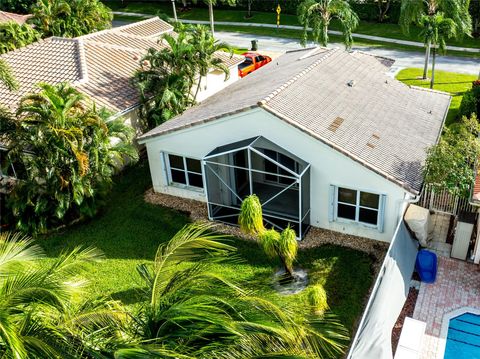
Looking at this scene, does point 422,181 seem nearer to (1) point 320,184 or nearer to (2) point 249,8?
(1) point 320,184

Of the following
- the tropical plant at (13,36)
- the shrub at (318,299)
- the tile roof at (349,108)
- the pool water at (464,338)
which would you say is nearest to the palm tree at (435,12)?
the tile roof at (349,108)

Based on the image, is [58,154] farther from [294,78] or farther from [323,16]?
[323,16]

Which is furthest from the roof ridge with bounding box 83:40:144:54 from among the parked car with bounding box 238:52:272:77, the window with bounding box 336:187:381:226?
the window with bounding box 336:187:381:226

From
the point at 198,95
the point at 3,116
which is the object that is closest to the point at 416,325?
the point at 3,116

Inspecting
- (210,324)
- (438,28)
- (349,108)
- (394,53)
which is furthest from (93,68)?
(394,53)

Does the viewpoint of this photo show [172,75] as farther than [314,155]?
Yes

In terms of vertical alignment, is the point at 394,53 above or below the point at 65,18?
below
